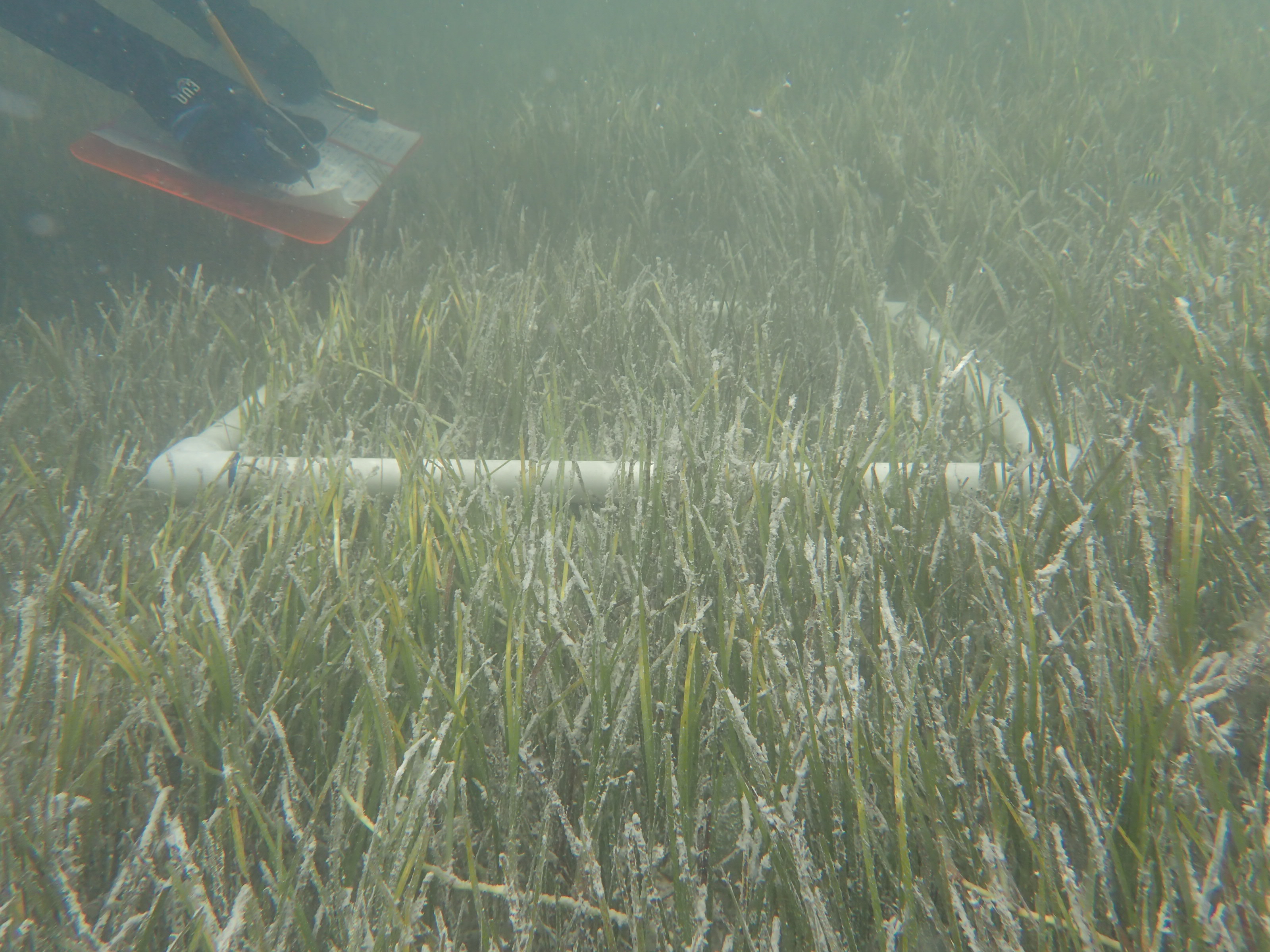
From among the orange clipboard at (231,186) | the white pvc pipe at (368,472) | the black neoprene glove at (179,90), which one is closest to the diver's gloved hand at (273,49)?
the black neoprene glove at (179,90)

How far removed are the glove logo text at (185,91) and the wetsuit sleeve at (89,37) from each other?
163mm

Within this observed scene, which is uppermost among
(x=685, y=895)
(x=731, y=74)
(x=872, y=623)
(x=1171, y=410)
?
(x=731, y=74)

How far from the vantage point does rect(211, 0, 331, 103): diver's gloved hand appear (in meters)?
4.48

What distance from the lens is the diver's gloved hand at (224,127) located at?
117 inches

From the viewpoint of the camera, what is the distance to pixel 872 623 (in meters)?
1.01

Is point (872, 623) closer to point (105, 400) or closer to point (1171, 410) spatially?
point (1171, 410)

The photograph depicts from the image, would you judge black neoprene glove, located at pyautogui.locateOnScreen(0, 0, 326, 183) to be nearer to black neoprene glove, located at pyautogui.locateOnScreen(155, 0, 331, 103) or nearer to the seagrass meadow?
black neoprene glove, located at pyautogui.locateOnScreen(155, 0, 331, 103)

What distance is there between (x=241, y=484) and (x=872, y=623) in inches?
47.8

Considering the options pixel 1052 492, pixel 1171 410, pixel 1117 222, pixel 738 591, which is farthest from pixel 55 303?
pixel 1117 222

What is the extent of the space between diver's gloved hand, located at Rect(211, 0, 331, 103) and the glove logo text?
1.52 m

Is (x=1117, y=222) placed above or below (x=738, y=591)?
above

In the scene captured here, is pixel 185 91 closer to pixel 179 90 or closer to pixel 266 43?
pixel 179 90

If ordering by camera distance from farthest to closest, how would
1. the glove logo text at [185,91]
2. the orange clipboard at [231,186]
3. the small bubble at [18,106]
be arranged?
1. the small bubble at [18,106]
2. the glove logo text at [185,91]
3. the orange clipboard at [231,186]

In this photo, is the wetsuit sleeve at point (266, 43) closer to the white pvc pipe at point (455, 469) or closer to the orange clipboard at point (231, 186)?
the orange clipboard at point (231, 186)
